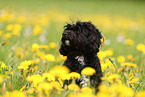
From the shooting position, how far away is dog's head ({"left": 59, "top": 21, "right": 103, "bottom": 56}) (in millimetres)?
2654

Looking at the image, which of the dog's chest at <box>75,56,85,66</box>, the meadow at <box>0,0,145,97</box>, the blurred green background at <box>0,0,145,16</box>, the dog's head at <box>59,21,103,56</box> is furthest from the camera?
the blurred green background at <box>0,0,145,16</box>

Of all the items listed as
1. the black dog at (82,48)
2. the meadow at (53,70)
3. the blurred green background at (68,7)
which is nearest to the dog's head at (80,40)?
the black dog at (82,48)

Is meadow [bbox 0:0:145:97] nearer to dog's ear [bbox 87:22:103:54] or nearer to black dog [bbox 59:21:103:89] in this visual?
black dog [bbox 59:21:103:89]

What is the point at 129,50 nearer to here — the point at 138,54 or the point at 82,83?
the point at 138,54

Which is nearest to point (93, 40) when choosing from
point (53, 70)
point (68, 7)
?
point (53, 70)

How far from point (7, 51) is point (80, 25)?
169 cm

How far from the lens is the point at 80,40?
269cm

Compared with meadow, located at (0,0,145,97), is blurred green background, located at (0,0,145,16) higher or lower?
higher

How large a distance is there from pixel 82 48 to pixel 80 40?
0.12 m

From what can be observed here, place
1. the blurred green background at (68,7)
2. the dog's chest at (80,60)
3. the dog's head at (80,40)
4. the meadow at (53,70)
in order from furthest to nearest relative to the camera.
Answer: the blurred green background at (68,7) < the dog's chest at (80,60) < the dog's head at (80,40) < the meadow at (53,70)

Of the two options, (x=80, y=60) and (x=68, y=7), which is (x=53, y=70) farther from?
(x=68, y=7)

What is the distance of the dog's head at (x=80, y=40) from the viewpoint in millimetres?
2654

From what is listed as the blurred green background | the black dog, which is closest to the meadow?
the black dog

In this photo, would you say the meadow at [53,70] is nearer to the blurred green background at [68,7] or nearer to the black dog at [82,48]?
the black dog at [82,48]
